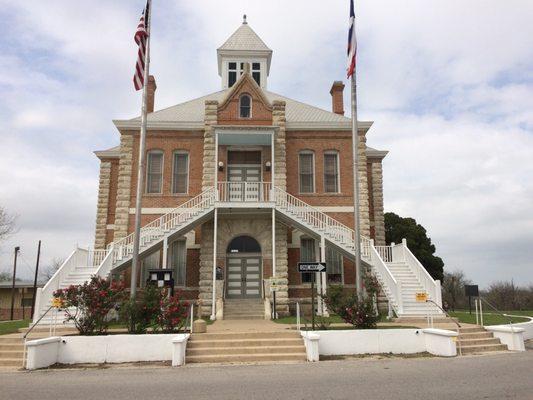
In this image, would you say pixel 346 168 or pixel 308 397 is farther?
pixel 346 168

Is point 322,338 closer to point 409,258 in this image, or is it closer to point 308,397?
A: point 308,397

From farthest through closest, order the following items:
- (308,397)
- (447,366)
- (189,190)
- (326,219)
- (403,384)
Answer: (189,190) < (326,219) < (447,366) < (403,384) < (308,397)

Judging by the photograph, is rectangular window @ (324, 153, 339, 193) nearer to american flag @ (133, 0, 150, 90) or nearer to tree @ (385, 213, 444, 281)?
american flag @ (133, 0, 150, 90)

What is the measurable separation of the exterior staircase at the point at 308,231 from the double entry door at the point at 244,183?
13 centimetres

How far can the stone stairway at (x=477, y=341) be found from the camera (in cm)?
1191

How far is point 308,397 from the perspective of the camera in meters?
7.23

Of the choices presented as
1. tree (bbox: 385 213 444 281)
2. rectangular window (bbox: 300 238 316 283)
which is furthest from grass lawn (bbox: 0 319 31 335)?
tree (bbox: 385 213 444 281)

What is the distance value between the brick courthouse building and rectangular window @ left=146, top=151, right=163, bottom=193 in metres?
0.05

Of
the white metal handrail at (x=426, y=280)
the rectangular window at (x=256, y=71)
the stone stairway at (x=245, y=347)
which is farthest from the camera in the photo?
the rectangular window at (x=256, y=71)

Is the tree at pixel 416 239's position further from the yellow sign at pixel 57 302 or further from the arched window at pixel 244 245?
the yellow sign at pixel 57 302

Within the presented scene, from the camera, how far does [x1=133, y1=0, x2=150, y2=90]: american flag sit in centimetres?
1527

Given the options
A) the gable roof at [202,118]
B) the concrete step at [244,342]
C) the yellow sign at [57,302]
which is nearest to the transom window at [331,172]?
the gable roof at [202,118]

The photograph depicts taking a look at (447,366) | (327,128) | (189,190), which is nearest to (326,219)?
(327,128)

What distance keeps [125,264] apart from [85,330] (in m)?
6.78
